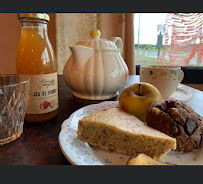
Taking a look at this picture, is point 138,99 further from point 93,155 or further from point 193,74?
point 193,74

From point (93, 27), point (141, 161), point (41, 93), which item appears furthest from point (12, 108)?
point (93, 27)

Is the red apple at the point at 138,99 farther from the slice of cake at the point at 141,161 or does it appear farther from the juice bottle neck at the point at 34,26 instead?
the juice bottle neck at the point at 34,26

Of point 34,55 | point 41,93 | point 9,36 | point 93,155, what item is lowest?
point 93,155

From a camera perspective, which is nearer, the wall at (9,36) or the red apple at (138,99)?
the red apple at (138,99)

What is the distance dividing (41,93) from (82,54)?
310 millimetres

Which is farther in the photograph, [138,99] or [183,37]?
[183,37]

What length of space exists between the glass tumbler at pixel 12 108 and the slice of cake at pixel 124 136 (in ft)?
0.55

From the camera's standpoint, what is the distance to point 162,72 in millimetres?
787

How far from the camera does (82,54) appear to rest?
2.56 ft

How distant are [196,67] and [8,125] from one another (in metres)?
1.80

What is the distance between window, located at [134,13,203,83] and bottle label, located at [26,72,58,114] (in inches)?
56.9

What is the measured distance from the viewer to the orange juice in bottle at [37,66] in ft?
1.74

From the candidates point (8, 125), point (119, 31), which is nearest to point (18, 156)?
point (8, 125)

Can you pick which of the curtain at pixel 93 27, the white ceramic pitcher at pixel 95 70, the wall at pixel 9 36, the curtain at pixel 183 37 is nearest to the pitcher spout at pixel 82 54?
the white ceramic pitcher at pixel 95 70
